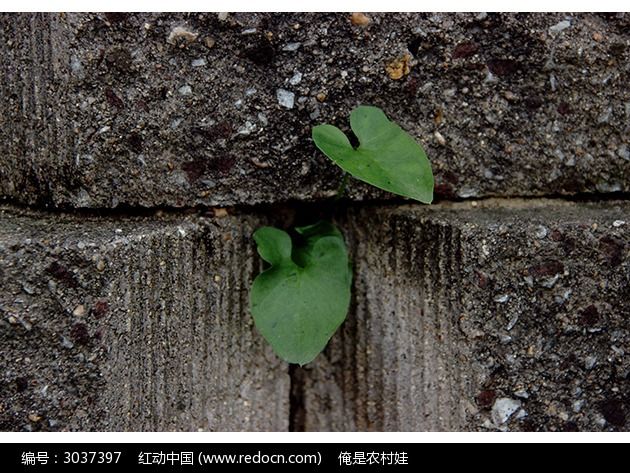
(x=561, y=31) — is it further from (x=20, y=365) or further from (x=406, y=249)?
(x=20, y=365)

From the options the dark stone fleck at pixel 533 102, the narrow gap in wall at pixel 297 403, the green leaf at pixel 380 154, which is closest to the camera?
the green leaf at pixel 380 154

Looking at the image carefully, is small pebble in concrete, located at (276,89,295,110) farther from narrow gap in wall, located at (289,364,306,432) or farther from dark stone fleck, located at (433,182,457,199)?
narrow gap in wall, located at (289,364,306,432)

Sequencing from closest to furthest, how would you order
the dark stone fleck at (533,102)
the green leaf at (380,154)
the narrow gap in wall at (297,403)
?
the green leaf at (380,154)
the dark stone fleck at (533,102)
the narrow gap in wall at (297,403)

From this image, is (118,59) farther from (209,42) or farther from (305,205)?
(305,205)

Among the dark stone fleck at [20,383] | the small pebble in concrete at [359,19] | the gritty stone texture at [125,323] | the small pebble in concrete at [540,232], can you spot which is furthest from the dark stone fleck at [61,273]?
the small pebble in concrete at [540,232]

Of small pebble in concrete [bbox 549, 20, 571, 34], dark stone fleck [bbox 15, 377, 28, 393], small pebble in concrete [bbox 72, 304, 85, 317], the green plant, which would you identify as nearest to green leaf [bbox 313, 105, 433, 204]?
the green plant

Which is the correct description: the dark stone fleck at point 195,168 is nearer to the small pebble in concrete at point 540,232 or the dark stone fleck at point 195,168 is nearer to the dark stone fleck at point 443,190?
the dark stone fleck at point 443,190
